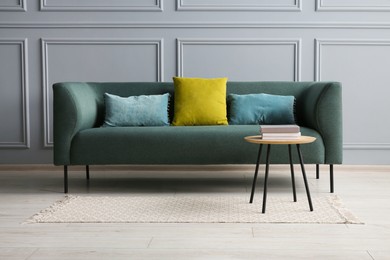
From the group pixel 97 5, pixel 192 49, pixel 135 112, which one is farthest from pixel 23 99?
pixel 192 49

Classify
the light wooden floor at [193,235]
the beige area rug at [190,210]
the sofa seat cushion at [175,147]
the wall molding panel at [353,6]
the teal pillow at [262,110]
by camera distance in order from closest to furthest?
1. the light wooden floor at [193,235]
2. the beige area rug at [190,210]
3. the sofa seat cushion at [175,147]
4. the teal pillow at [262,110]
5. the wall molding panel at [353,6]

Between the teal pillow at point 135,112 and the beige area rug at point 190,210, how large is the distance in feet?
2.00

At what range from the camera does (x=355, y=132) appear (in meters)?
4.46

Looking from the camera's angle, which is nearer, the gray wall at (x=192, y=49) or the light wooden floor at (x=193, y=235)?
the light wooden floor at (x=193, y=235)

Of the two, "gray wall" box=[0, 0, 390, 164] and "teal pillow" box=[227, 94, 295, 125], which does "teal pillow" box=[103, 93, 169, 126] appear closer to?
"teal pillow" box=[227, 94, 295, 125]

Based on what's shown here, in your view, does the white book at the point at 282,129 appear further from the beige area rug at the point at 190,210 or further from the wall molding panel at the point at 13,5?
the wall molding panel at the point at 13,5

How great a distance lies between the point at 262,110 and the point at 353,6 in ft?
4.15

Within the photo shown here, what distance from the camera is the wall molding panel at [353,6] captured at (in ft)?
14.4

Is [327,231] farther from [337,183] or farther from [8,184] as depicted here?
[8,184]

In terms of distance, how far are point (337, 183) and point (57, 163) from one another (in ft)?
5.92

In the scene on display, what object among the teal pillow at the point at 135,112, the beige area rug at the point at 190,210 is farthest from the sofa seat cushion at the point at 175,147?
the teal pillow at the point at 135,112

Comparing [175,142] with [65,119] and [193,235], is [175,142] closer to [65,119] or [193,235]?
[65,119]

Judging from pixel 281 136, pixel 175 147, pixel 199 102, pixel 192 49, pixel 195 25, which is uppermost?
pixel 195 25

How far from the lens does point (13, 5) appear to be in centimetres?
448
